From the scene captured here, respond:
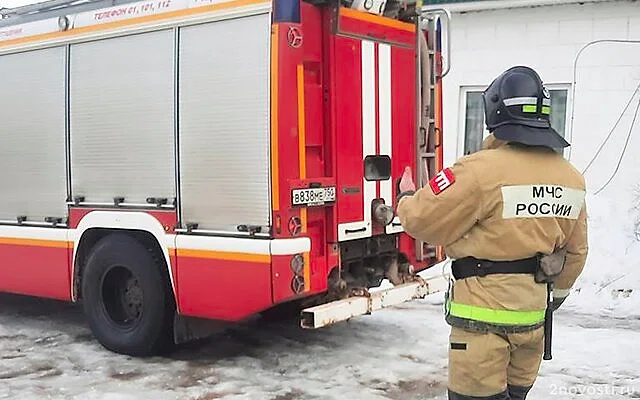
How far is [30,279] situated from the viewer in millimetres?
7266

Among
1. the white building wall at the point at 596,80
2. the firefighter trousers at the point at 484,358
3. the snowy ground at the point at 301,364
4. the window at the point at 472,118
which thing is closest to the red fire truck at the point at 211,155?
the snowy ground at the point at 301,364

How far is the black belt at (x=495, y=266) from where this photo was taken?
3.43m

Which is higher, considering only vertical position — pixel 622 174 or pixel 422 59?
pixel 422 59

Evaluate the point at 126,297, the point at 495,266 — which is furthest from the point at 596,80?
the point at 495,266

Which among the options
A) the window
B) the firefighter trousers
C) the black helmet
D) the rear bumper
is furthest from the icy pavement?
the window

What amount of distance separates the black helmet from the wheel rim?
4.01 m

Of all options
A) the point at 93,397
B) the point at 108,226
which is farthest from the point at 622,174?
the point at 93,397

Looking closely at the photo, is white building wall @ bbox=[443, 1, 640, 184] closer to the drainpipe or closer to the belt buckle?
the drainpipe

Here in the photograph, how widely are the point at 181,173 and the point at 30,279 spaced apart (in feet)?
6.87

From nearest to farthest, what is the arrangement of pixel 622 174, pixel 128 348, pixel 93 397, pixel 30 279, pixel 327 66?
1. pixel 93 397
2. pixel 327 66
3. pixel 128 348
4. pixel 30 279
5. pixel 622 174

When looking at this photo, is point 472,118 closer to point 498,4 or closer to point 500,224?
point 498,4

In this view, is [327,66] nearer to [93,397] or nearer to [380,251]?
[380,251]

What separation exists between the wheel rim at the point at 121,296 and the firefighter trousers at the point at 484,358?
3723 millimetres

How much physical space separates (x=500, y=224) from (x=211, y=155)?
305 cm
